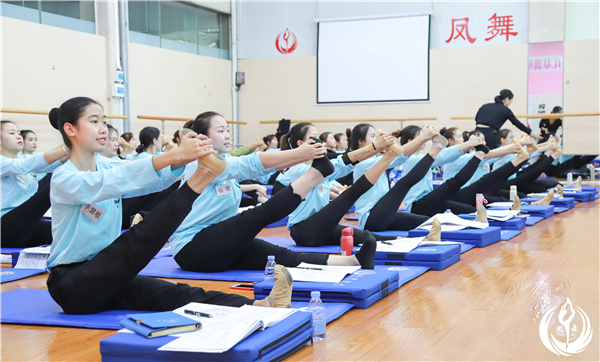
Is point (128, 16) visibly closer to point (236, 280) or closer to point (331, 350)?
point (236, 280)

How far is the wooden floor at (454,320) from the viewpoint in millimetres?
2062

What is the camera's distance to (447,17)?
451 inches

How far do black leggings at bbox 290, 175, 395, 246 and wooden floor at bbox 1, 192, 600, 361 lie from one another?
1.96 ft

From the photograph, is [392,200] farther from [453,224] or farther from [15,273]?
[15,273]

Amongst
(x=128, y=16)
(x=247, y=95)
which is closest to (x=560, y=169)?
(x=247, y=95)

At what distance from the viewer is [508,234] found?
4.65 metres

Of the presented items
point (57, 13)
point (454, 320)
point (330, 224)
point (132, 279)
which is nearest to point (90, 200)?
point (132, 279)

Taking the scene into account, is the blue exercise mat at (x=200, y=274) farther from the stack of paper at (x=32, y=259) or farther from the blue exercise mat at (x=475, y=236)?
the blue exercise mat at (x=475, y=236)

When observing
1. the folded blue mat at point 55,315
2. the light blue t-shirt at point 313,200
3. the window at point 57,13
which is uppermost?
the window at point 57,13

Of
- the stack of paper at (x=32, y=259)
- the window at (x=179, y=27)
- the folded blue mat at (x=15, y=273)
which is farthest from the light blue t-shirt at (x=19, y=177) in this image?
the window at (x=179, y=27)

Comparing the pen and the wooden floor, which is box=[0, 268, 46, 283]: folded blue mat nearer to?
the wooden floor

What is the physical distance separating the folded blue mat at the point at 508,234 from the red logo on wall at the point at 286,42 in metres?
8.49

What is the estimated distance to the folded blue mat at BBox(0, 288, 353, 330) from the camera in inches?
95.0

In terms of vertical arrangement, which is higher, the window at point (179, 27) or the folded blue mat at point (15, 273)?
the window at point (179, 27)
